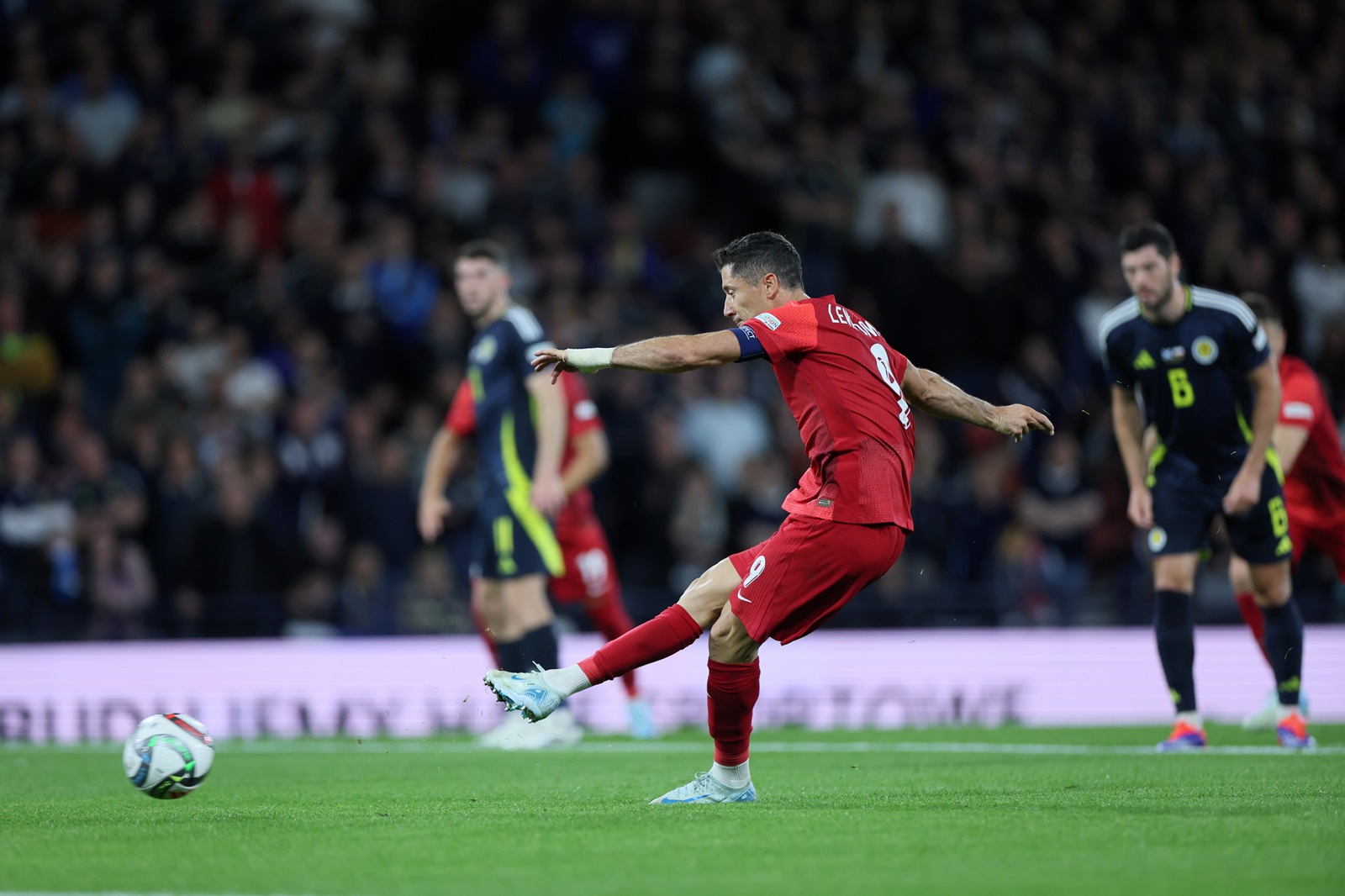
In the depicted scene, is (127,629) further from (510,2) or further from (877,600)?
(510,2)

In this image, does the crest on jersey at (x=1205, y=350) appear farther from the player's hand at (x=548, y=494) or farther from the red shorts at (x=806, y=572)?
the player's hand at (x=548, y=494)

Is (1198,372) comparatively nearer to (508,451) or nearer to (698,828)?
(508,451)

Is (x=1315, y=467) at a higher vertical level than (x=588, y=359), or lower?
lower

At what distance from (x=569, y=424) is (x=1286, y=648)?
453 centimetres

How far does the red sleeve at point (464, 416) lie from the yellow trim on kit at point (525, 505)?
0.25 m

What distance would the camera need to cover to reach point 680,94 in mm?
16781

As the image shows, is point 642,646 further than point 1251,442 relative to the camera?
No

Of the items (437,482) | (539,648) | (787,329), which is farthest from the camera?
(437,482)

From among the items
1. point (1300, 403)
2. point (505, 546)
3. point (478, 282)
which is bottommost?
point (505, 546)

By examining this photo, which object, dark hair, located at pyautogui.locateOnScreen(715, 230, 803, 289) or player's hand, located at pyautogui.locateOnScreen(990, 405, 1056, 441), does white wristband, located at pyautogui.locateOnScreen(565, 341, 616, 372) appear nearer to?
dark hair, located at pyautogui.locateOnScreen(715, 230, 803, 289)

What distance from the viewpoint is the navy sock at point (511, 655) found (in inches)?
390

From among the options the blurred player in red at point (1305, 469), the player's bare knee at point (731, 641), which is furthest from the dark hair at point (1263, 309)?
the player's bare knee at point (731, 641)

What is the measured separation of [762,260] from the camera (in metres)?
6.38

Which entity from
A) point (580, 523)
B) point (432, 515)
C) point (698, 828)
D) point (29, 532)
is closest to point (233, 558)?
point (29, 532)
